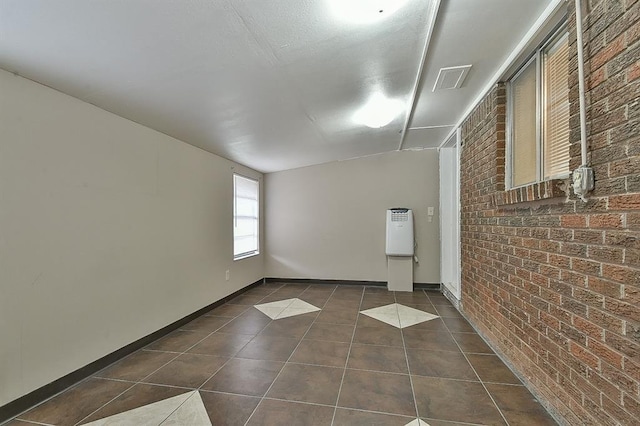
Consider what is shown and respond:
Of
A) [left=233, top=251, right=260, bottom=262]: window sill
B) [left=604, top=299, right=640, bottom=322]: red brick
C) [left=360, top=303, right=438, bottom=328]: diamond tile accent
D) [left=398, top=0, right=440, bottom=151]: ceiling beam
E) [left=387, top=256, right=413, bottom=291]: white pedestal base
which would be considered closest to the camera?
[left=604, top=299, right=640, bottom=322]: red brick

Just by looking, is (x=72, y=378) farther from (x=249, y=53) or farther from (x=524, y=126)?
(x=524, y=126)

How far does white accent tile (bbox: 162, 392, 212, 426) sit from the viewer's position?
1.60m

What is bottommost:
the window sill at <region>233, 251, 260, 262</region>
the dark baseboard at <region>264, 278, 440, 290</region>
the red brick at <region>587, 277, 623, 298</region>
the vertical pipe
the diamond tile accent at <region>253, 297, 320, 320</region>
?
the diamond tile accent at <region>253, 297, 320, 320</region>

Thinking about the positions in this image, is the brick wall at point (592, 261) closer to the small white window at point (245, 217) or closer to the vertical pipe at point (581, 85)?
the vertical pipe at point (581, 85)

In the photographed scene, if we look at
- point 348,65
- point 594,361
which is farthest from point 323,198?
point 594,361

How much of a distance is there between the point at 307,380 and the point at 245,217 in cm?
310

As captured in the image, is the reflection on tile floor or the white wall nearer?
the reflection on tile floor

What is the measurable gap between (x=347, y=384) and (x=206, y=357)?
1.23 metres

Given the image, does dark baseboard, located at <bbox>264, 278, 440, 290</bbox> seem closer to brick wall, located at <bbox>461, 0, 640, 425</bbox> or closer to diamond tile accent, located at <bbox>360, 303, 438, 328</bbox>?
diamond tile accent, located at <bbox>360, 303, 438, 328</bbox>

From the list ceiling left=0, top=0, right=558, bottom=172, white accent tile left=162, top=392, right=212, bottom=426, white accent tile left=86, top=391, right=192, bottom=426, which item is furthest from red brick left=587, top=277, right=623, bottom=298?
white accent tile left=86, top=391, right=192, bottom=426

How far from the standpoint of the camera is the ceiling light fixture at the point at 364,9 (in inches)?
53.9

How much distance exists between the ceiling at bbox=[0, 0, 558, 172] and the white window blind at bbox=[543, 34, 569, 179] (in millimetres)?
251

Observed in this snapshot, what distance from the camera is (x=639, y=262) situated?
42.3 inches

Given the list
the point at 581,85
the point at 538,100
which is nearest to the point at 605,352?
the point at 581,85
